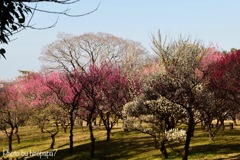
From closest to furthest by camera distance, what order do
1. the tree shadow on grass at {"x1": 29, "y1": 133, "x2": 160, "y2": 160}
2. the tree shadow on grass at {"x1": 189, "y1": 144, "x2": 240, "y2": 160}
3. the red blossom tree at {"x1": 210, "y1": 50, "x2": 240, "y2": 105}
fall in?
the tree shadow on grass at {"x1": 189, "y1": 144, "x2": 240, "y2": 160} < the red blossom tree at {"x1": 210, "y1": 50, "x2": 240, "y2": 105} < the tree shadow on grass at {"x1": 29, "y1": 133, "x2": 160, "y2": 160}

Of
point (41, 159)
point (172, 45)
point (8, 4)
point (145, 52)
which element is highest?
point (145, 52)

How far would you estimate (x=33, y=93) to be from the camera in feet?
161

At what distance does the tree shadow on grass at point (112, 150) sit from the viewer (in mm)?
28594

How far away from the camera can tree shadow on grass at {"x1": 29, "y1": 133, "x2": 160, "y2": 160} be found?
93.8 ft

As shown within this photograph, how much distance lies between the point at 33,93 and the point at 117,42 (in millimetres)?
20442

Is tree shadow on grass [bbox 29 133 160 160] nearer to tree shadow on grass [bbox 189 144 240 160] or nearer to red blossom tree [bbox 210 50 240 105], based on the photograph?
tree shadow on grass [bbox 189 144 240 160]

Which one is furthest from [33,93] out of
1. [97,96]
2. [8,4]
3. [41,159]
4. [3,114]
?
[8,4]

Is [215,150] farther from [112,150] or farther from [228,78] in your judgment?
[112,150]

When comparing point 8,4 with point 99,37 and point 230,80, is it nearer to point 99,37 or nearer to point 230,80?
point 230,80

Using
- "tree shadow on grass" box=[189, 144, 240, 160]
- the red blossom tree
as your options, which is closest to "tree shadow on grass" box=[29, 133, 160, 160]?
"tree shadow on grass" box=[189, 144, 240, 160]

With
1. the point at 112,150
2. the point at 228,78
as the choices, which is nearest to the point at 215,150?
the point at 228,78

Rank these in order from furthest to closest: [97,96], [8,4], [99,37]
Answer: [99,37], [97,96], [8,4]

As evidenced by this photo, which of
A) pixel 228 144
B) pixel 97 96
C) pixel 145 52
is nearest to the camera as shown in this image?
pixel 228 144

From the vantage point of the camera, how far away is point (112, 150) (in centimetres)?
3117
